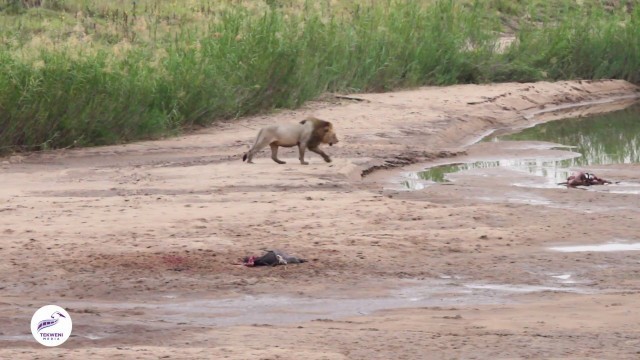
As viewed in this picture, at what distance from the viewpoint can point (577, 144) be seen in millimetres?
17547

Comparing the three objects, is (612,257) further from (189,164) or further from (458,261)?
(189,164)

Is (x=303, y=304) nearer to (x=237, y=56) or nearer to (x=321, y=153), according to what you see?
(x=321, y=153)

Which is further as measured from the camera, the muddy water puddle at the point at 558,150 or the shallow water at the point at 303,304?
the muddy water puddle at the point at 558,150

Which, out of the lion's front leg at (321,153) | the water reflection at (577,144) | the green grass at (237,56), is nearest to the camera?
the lion's front leg at (321,153)

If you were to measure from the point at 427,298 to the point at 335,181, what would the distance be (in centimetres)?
454

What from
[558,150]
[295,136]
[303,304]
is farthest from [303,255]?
[558,150]

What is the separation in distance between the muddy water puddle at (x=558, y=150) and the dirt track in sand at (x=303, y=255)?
50 cm

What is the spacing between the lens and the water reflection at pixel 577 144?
14.2 meters

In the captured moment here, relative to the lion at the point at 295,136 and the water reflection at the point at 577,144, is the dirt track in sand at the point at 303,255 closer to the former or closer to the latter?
the lion at the point at 295,136

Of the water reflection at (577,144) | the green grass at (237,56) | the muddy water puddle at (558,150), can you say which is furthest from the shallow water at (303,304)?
the green grass at (237,56)

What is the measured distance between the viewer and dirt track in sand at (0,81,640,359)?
6684 millimetres

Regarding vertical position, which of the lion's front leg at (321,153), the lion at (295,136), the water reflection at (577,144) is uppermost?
the lion at (295,136)

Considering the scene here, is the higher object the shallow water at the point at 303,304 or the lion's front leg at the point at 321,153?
the shallow water at the point at 303,304

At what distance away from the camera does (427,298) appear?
8094mm
